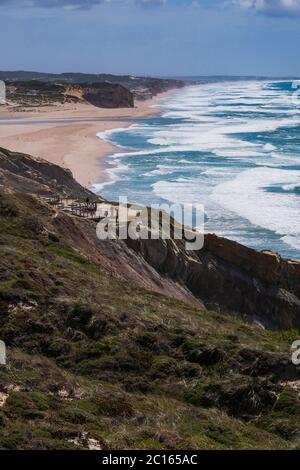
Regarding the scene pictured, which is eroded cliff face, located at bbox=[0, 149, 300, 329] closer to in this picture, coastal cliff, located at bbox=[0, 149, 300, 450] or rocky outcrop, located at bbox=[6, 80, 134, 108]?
coastal cliff, located at bbox=[0, 149, 300, 450]

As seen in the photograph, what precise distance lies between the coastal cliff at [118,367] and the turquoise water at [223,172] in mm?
15451

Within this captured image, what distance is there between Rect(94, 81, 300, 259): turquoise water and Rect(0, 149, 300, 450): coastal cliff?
1545 centimetres

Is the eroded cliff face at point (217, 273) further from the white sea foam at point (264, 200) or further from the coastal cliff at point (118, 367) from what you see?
the white sea foam at point (264, 200)

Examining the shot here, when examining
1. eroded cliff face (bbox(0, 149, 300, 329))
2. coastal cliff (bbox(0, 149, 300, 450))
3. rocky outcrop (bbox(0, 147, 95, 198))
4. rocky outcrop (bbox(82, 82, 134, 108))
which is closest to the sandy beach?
rocky outcrop (bbox(82, 82, 134, 108))

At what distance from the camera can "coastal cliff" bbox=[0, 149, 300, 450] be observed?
859 centimetres

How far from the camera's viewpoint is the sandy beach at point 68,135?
52.1 meters

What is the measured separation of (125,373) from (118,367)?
150 millimetres

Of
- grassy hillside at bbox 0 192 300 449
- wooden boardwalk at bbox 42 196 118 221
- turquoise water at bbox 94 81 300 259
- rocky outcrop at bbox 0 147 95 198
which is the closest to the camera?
grassy hillside at bbox 0 192 300 449

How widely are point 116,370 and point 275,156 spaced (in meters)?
Result: 50.7

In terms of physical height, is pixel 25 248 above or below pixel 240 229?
above

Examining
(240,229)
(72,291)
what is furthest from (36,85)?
(72,291)

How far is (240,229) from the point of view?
32.5 m
